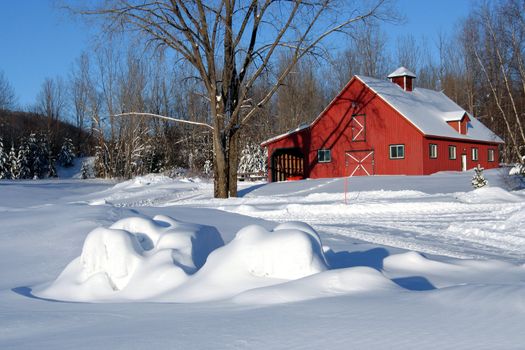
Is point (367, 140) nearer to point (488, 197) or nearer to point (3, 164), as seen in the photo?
point (488, 197)

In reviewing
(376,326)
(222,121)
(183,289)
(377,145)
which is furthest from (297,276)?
(377,145)

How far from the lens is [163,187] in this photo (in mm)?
33094

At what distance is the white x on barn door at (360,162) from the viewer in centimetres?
3662

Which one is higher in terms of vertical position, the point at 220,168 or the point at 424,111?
the point at 424,111

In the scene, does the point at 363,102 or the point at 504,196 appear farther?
the point at 363,102

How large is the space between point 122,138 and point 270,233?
49786 millimetres

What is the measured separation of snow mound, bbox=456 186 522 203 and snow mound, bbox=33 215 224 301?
15.6 m

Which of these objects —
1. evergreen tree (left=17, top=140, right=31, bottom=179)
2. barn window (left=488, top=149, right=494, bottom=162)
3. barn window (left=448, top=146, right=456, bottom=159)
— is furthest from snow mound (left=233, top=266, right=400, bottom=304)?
evergreen tree (left=17, top=140, right=31, bottom=179)

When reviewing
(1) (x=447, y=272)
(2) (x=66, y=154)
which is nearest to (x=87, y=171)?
(2) (x=66, y=154)

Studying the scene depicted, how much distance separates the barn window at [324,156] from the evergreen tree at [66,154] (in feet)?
131

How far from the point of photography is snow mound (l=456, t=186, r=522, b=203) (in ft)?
64.3

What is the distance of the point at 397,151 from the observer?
35.5 meters

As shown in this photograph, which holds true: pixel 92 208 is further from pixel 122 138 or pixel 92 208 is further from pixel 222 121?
pixel 122 138

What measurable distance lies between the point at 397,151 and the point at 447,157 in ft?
13.6
